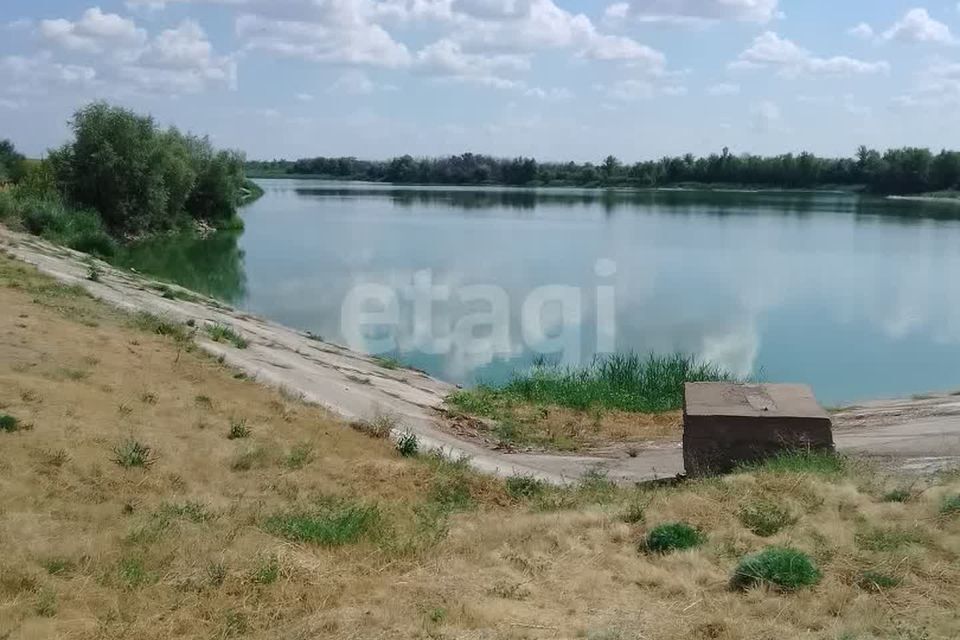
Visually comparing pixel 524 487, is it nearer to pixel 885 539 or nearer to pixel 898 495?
pixel 898 495

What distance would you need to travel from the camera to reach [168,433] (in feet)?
24.8

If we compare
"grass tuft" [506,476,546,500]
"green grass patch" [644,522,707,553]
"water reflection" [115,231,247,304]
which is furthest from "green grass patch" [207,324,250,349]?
"water reflection" [115,231,247,304]

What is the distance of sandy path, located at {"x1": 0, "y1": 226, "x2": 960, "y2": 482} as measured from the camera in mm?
8992

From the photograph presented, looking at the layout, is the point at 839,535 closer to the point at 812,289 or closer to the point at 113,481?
the point at 113,481

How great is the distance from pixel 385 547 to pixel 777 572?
7.37 feet

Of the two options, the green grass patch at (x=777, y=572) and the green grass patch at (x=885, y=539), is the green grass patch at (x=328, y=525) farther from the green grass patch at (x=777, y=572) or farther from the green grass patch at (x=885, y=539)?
the green grass patch at (x=885, y=539)

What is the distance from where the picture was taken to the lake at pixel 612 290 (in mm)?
18734

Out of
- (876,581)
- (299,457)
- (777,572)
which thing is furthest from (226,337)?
(876,581)

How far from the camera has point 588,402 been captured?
44.2ft

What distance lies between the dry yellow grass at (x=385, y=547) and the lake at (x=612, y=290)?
9.33m

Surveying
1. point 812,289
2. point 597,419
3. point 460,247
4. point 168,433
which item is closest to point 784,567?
point 168,433

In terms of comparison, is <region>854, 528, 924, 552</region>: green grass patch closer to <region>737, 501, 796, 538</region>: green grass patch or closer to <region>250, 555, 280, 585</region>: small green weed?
<region>737, 501, 796, 538</region>: green grass patch

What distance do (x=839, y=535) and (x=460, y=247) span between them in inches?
1338

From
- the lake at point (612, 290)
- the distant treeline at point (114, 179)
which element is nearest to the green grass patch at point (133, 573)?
the lake at point (612, 290)
